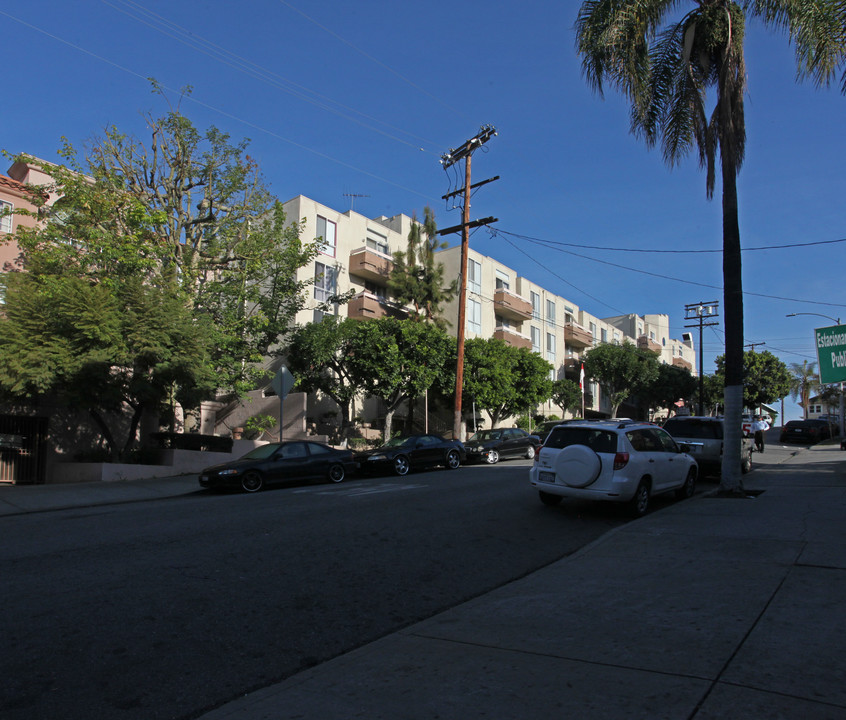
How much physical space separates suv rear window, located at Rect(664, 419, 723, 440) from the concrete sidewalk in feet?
27.8

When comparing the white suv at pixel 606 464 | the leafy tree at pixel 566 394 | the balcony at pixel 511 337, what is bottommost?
the white suv at pixel 606 464

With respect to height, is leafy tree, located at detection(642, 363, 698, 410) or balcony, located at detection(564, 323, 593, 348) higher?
balcony, located at detection(564, 323, 593, 348)

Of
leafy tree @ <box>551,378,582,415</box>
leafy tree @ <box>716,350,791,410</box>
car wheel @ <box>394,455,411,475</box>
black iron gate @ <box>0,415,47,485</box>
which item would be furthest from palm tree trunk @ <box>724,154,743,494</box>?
leafy tree @ <box>716,350,791,410</box>

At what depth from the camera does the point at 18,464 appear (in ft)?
66.8

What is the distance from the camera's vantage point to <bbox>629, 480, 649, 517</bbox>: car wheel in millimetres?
10336

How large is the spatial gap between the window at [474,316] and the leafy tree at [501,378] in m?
5.29

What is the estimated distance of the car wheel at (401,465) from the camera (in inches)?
739

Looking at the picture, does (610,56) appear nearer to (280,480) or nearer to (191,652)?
(280,480)

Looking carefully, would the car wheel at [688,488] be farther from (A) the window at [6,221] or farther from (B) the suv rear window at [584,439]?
(A) the window at [6,221]

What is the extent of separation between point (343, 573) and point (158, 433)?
1614 centimetres

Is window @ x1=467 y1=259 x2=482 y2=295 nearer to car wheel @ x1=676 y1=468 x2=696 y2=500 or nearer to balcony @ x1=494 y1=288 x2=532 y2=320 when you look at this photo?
balcony @ x1=494 y1=288 x2=532 y2=320

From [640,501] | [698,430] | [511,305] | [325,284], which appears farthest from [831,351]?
[511,305]

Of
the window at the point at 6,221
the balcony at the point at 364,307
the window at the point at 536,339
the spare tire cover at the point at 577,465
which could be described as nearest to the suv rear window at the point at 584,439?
the spare tire cover at the point at 577,465

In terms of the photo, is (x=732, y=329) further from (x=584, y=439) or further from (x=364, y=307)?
(x=364, y=307)
